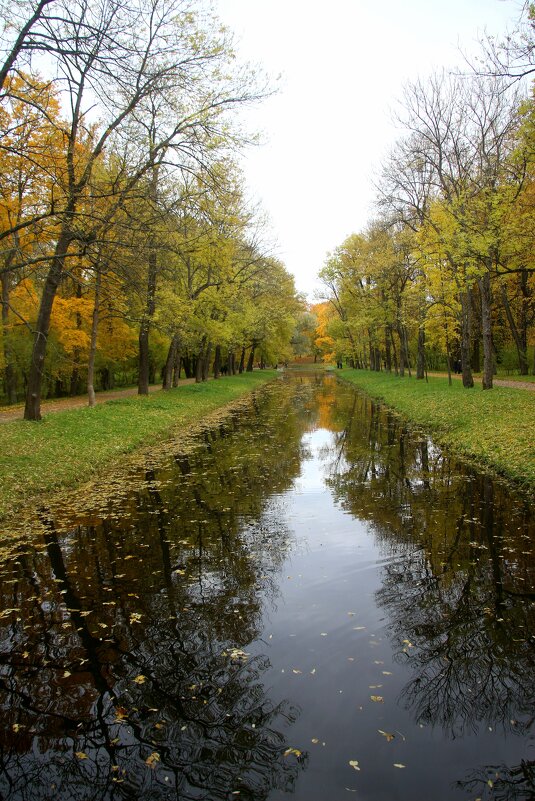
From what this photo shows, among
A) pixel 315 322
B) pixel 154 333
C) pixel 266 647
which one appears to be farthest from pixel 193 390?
pixel 315 322

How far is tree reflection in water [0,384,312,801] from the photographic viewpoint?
347cm

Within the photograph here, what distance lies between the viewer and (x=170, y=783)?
335cm

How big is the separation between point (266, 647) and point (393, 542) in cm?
313

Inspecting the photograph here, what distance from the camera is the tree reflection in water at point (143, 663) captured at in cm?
347

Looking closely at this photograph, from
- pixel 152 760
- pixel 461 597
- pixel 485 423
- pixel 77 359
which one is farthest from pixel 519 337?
pixel 152 760

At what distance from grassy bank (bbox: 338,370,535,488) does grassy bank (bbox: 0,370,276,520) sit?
352 inches

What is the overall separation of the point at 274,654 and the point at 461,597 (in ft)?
7.33

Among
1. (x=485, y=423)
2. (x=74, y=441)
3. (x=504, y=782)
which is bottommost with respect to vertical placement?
(x=504, y=782)

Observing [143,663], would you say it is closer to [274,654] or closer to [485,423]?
[274,654]

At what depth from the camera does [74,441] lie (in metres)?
13.6

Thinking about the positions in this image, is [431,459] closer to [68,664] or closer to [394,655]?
[394,655]

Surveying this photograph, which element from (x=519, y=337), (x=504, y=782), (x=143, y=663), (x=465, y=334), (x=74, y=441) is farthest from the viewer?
(x=519, y=337)

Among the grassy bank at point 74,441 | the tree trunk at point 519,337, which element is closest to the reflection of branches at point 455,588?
the grassy bank at point 74,441

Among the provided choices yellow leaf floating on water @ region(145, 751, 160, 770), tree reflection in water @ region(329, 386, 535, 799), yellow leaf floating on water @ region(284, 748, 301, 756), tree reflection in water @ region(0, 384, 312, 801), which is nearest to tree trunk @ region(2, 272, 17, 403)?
tree reflection in water @ region(0, 384, 312, 801)
